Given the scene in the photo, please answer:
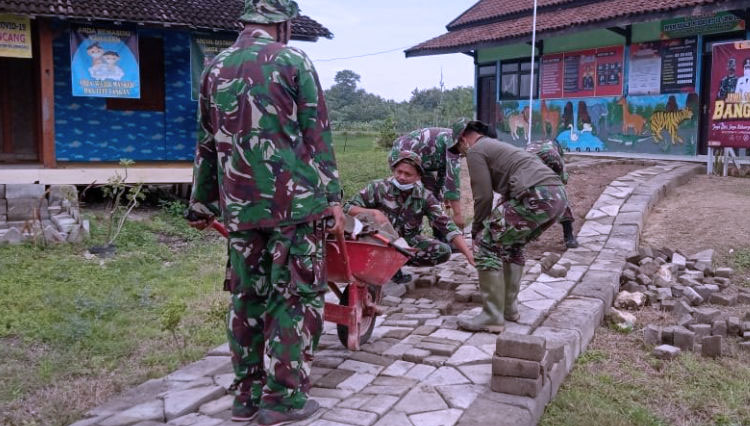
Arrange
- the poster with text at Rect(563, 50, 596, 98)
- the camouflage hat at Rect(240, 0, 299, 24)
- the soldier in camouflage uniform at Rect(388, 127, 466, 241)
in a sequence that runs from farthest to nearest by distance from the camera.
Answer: the poster with text at Rect(563, 50, 596, 98) → the soldier in camouflage uniform at Rect(388, 127, 466, 241) → the camouflage hat at Rect(240, 0, 299, 24)

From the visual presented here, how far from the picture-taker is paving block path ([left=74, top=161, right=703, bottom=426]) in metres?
3.38

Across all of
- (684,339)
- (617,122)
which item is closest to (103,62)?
(617,122)

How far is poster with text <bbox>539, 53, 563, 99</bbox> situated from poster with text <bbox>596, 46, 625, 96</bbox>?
1.08 metres

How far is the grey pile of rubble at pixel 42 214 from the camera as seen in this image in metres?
8.46

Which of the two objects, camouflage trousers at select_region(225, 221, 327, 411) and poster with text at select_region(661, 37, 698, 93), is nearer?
camouflage trousers at select_region(225, 221, 327, 411)

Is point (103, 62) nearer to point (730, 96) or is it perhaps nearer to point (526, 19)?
point (526, 19)

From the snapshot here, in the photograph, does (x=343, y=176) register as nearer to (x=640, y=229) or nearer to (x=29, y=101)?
(x=29, y=101)

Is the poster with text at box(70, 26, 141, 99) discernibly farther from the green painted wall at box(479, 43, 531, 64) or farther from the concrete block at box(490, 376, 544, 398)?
the concrete block at box(490, 376, 544, 398)

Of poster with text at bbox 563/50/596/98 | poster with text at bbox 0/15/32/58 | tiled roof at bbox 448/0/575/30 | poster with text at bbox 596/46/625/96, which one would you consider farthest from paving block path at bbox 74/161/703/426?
tiled roof at bbox 448/0/575/30

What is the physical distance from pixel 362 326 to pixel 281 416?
1233 mm

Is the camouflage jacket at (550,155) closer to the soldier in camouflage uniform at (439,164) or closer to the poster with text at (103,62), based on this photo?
the soldier in camouflage uniform at (439,164)

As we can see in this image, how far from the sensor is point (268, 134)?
3152 millimetres

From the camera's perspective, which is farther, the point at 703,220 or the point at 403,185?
the point at 703,220

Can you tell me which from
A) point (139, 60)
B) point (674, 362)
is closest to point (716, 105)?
point (674, 362)
